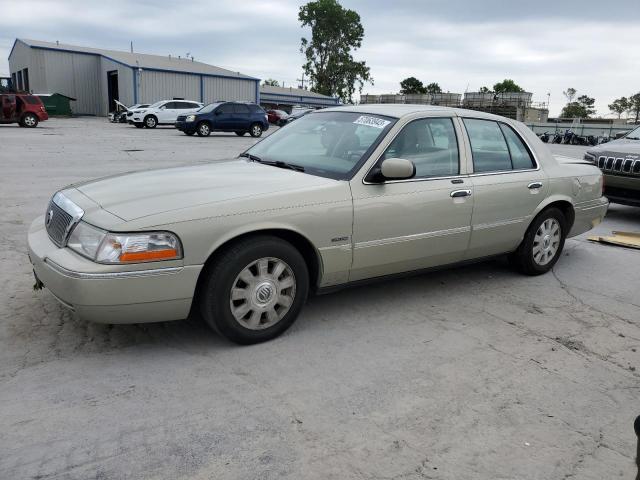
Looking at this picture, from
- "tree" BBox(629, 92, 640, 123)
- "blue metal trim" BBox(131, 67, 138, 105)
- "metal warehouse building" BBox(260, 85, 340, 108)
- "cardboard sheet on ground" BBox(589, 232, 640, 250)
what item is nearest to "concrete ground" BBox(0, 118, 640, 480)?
"cardboard sheet on ground" BBox(589, 232, 640, 250)

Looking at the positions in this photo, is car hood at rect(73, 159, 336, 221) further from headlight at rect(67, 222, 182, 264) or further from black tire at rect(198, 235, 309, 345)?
black tire at rect(198, 235, 309, 345)

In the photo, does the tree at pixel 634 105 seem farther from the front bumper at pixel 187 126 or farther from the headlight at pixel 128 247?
the headlight at pixel 128 247

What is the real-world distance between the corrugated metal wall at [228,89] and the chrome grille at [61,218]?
47.7 m

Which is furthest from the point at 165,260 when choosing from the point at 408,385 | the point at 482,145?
the point at 482,145

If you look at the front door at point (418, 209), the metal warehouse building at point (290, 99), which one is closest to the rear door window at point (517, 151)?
the front door at point (418, 209)

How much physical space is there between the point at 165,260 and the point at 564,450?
2.32 meters

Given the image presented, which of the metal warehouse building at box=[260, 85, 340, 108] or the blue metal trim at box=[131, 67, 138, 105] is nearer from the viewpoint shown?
the blue metal trim at box=[131, 67, 138, 105]

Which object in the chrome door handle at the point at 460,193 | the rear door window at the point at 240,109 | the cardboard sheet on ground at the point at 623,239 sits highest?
the rear door window at the point at 240,109

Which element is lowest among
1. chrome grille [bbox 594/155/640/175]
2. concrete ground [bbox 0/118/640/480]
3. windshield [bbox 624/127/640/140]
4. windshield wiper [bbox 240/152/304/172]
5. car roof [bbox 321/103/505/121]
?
concrete ground [bbox 0/118/640/480]

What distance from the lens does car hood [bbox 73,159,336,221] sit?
11.2 ft

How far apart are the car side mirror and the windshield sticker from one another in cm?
46

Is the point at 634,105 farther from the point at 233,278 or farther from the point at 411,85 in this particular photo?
the point at 233,278

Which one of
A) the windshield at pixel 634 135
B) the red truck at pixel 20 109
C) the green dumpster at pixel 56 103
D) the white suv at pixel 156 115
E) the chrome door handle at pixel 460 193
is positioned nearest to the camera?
the chrome door handle at pixel 460 193

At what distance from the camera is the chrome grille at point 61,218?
3.47 metres
